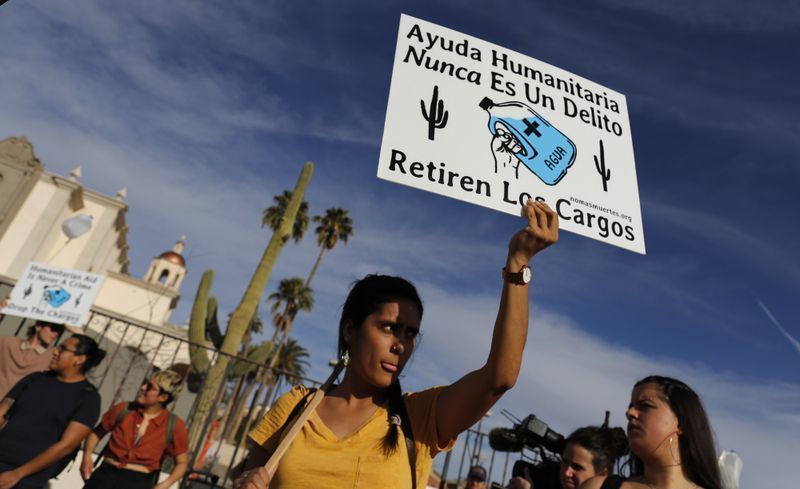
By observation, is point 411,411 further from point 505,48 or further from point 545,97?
point 505,48

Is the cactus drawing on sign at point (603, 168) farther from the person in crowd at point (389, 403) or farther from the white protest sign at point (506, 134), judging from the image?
the person in crowd at point (389, 403)

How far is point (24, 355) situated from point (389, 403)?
509 centimetres

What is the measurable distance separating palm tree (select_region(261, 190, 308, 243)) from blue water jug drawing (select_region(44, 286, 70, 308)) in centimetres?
2707

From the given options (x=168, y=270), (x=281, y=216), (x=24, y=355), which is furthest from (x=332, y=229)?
(x=24, y=355)

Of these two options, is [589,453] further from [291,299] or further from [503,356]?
[291,299]

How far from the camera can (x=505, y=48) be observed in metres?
2.52

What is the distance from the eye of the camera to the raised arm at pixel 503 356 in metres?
1.45

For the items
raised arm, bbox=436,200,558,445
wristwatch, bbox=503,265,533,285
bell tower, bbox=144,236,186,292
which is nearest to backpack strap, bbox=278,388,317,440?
raised arm, bbox=436,200,558,445

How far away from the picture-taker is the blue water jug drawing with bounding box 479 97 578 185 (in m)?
2.18

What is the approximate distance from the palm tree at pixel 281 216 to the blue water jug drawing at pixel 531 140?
1265 inches

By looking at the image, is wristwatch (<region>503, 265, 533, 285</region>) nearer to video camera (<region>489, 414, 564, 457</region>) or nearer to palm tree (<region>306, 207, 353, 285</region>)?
video camera (<region>489, 414, 564, 457</region>)

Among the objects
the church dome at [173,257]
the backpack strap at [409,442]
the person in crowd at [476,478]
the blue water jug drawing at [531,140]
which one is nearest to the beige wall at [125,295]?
the church dome at [173,257]

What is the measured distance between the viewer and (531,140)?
224 centimetres

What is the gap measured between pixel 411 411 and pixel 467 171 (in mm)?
958
